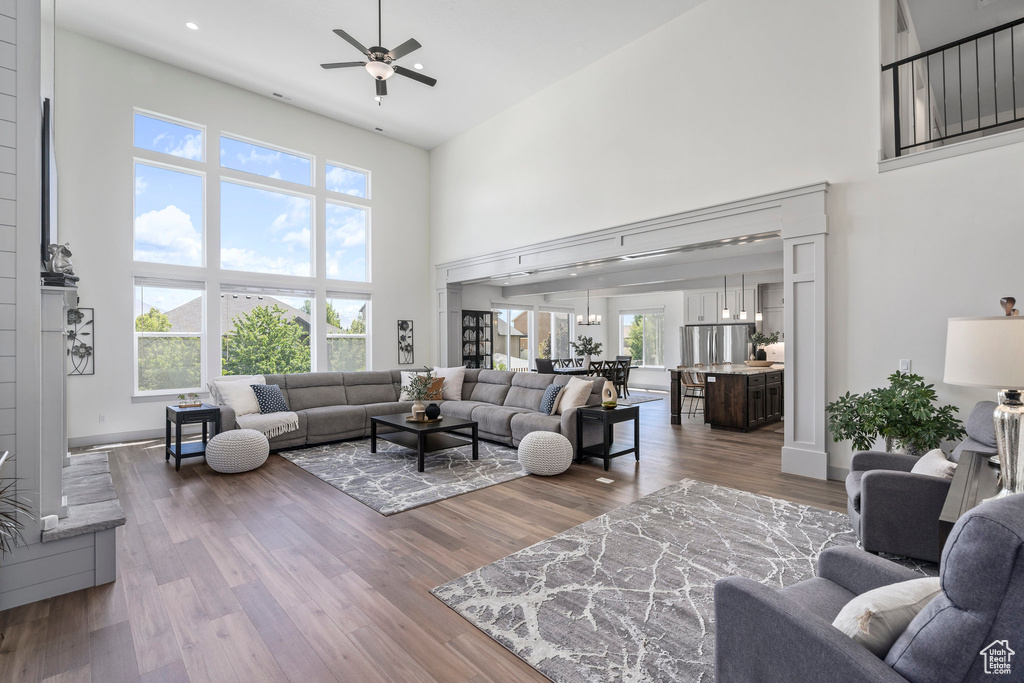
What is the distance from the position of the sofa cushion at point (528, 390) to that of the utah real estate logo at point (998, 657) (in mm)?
5152

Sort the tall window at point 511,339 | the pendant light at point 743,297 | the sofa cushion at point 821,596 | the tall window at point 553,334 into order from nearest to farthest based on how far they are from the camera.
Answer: the sofa cushion at point 821,596 → the pendant light at point 743,297 → the tall window at point 511,339 → the tall window at point 553,334

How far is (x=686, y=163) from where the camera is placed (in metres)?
5.69

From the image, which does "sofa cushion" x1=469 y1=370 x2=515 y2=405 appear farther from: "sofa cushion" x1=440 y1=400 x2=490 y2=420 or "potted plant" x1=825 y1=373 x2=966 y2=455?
"potted plant" x1=825 y1=373 x2=966 y2=455

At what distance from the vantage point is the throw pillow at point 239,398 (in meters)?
5.73

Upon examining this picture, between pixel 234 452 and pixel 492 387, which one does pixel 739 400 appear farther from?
pixel 234 452

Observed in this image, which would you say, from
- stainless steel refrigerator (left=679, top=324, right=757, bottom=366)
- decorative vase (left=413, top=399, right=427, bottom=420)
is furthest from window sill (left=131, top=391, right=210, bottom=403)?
stainless steel refrigerator (left=679, top=324, right=757, bottom=366)

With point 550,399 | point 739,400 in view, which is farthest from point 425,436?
point 739,400

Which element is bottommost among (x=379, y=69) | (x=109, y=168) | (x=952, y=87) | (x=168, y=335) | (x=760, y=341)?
(x=760, y=341)

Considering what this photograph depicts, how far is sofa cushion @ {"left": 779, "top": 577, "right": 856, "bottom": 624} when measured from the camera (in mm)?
1492

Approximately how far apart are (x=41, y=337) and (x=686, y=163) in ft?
19.4

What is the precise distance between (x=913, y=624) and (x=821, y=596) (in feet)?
1.85

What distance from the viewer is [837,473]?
454cm

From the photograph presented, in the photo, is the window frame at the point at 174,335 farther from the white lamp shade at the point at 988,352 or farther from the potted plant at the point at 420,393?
the white lamp shade at the point at 988,352

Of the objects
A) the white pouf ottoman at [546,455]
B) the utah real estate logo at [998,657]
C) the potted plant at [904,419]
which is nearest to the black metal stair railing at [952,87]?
the potted plant at [904,419]
